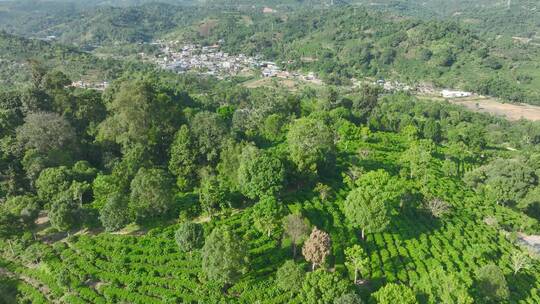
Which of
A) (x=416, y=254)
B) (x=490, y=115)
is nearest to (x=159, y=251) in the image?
(x=416, y=254)

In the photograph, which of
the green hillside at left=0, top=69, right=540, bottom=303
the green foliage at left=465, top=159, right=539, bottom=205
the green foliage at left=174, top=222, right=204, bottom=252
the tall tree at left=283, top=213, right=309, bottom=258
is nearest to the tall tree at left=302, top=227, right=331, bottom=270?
the green hillside at left=0, top=69, right=540, bottom=303

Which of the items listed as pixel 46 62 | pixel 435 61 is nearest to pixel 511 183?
pixel 435 61

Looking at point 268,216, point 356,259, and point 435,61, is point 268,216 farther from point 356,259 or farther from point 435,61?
point 435,61

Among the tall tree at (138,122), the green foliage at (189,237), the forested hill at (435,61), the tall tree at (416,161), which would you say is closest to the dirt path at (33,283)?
the green foliage at (189,237)

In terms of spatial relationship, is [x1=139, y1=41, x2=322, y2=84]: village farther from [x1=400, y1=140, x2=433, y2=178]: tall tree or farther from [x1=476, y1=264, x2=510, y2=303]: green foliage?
[x1=476, y1=264, x2=510, y2=303]: green foliage

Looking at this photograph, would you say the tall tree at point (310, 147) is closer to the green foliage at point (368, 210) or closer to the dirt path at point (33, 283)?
the green foliage at point (368, 210)
